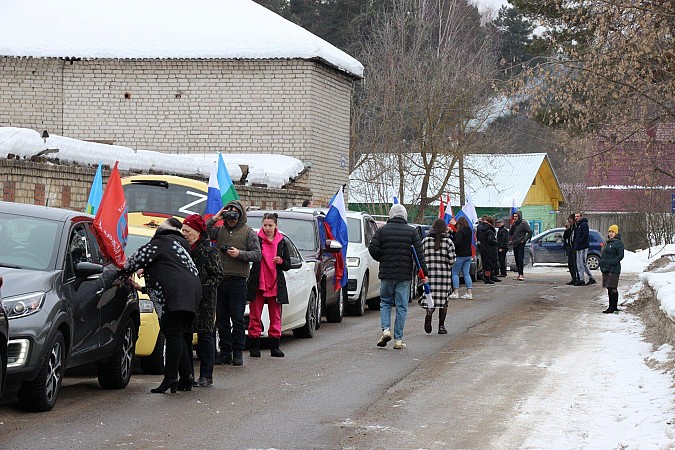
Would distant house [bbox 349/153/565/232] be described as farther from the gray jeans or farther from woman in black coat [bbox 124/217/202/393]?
woman in black coat [bbox 124/217/202/393]

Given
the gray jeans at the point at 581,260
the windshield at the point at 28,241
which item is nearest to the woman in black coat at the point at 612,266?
the gray jeans at the point at 581,260

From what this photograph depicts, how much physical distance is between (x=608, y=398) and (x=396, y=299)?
15.5ft

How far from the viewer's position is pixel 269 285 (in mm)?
14578

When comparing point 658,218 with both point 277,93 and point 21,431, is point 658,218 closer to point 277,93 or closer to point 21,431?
point 277,93

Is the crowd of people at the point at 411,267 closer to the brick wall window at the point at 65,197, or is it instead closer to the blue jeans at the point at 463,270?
the blue jeans at the point at 463,270

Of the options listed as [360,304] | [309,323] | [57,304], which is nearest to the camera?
[57,304]

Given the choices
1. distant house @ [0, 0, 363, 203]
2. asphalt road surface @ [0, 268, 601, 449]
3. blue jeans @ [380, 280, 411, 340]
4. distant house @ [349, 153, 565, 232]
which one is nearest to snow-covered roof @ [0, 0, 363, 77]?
distant house @ [0, 0, 363, 203]

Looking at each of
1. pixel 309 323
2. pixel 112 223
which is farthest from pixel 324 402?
pixel 309 323

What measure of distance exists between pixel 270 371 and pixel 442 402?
2.74 m

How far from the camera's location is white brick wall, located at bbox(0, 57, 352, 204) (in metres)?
37.3

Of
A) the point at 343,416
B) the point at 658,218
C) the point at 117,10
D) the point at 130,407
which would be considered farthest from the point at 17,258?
the point at 658,218

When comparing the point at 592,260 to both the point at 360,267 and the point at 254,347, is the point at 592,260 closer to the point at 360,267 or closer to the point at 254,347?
the point at 360,267

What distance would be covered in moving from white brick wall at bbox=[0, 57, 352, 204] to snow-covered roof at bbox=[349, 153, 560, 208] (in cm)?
1120

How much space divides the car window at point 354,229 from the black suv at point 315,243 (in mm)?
2738
